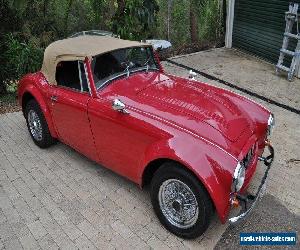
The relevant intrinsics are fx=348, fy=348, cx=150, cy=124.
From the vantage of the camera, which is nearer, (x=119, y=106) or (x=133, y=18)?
(x=119, y=106)

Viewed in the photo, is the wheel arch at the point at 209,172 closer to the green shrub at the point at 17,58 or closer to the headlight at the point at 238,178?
the headlight at the point at 238,178

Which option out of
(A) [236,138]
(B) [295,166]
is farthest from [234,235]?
(B) [295,166]

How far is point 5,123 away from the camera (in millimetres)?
6762

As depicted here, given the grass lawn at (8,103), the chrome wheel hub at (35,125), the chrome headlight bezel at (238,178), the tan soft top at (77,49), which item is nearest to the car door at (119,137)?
the tan soft top at (77,49)

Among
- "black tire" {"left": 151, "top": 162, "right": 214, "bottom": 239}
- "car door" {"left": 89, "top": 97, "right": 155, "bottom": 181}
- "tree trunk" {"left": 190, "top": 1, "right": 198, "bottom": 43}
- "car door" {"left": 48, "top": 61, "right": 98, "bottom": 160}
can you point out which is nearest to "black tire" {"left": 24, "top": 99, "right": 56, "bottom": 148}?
"car door" {"left": 48, "top": 61, "right": 98, "bottom": 160}

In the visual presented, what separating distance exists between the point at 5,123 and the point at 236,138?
15.7ft

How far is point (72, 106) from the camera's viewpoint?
15.4ft

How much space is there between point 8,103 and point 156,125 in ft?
16.6

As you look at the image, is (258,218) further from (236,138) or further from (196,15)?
(196,15)

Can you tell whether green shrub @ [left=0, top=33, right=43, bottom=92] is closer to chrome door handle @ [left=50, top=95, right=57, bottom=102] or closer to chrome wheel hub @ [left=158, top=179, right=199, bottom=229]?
chrome door handle @ [left=50, top=95, right=57, bottom=102]

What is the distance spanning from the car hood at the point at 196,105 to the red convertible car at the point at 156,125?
0.04 ft

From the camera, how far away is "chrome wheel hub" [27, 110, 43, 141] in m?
5.62

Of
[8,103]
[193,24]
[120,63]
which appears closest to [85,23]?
[193,24]

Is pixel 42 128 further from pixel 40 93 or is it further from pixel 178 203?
pixel 178 203
